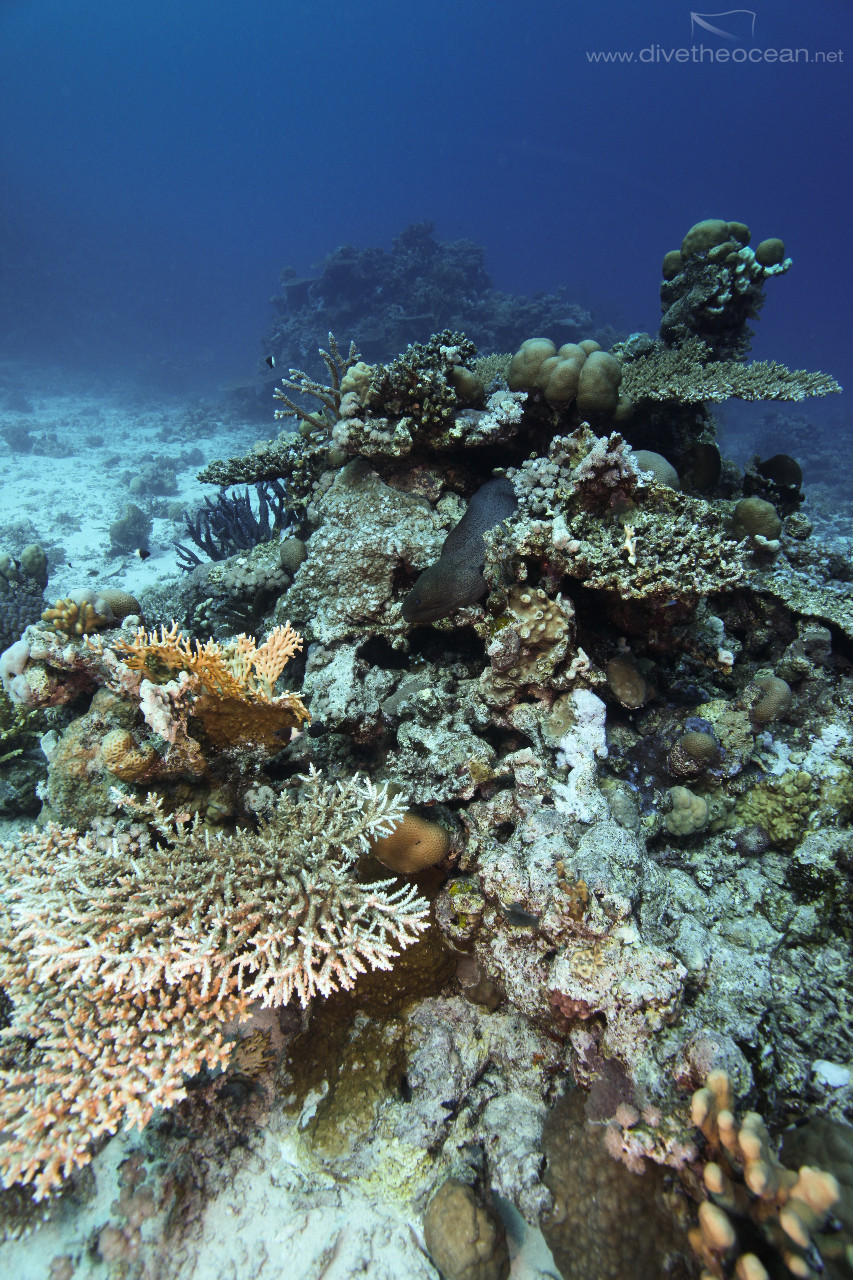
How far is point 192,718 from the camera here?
9.41 ft

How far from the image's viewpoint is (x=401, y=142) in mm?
Result: 109812

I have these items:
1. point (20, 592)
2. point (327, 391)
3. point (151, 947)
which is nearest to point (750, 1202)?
point (151, 947)

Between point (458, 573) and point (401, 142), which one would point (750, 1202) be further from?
point (401, 142)

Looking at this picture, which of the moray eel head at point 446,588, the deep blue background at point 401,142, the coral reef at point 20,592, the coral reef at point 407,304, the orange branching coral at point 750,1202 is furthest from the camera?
the deep blue background at point 401,142

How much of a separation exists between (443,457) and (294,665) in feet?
7.02

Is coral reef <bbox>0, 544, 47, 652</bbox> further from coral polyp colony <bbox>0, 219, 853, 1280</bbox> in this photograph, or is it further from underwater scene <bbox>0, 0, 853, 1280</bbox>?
coral polyp colony <bbox>0, 219, 853, 1280</bbox>

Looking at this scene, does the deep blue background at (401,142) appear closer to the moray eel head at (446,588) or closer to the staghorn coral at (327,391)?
the staghorn coral at (327,391)

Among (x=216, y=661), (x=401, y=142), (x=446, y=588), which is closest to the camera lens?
(x=216, y=661)

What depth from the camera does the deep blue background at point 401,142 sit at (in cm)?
7294

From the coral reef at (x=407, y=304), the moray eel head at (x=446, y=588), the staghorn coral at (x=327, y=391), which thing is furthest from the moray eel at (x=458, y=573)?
the coral reef at (x=407, y=304)

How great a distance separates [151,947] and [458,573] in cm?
258

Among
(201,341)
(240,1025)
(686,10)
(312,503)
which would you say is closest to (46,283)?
(201,341)

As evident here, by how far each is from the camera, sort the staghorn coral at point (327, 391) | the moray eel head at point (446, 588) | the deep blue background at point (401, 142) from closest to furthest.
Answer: the moray eel head at point (446, 588) < the staghorn coral at point (327, 391) < the deep blue background at point (401, 142)

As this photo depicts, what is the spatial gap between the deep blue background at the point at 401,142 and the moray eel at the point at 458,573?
6424 cm
